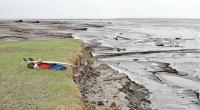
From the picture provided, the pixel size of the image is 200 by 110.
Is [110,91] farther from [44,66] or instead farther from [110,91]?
[44,66]

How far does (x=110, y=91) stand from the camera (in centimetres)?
2334

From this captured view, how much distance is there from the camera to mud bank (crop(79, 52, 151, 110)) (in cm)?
2008

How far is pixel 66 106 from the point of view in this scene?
1611cm

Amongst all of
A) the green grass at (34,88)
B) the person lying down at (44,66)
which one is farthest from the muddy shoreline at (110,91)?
the person lying down at (44,66)

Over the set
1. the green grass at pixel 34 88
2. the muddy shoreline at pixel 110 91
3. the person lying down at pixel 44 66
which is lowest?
the muddy shoreline at pixel 110 91

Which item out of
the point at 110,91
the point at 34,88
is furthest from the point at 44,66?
the point at 34,88

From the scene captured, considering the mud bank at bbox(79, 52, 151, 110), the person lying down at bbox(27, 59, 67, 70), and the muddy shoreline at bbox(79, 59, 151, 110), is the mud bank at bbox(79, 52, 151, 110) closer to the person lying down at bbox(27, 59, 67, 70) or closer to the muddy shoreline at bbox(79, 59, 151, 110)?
the muddy shoreline at bbox(79, 59, 151, 110)

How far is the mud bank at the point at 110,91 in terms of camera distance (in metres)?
20.1

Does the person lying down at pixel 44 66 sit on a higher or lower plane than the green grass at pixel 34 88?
higher

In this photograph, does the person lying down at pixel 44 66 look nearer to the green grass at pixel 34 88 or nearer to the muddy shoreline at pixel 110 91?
the green grass at pixel 34 88

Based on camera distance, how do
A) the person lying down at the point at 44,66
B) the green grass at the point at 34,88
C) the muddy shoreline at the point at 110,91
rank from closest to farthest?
the green grass at the point at 34,88
the muddy shoreline at the point at 110,91
the person lying down at the point at 44,66

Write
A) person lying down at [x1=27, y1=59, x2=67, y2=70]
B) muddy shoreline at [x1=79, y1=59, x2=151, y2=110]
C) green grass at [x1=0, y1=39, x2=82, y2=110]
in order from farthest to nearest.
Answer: person lying down at [x1=27, y1=59, x2=67, y2=70] → muddy shoreline at [x1=79, y1=59, x2=151, y2=110] → green grass at [x1=0, y1=39, x2=82, y2=110]

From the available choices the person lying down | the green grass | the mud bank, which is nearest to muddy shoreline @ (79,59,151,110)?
the mud bank

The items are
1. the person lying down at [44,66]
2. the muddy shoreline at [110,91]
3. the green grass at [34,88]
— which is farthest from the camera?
the person lying down at [44,66]
